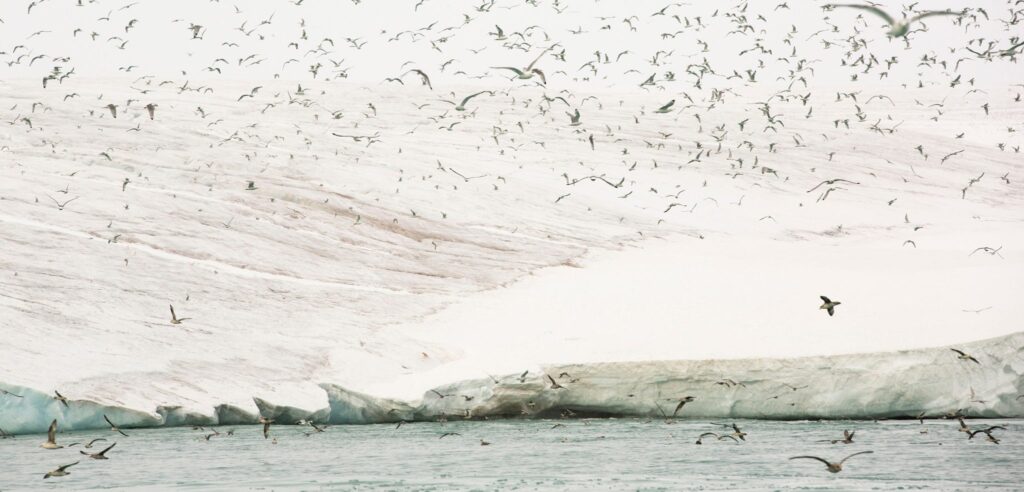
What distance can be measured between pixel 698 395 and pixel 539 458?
13.4 ft

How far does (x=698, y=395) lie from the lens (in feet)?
63.4

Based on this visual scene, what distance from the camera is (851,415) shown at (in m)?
19.0

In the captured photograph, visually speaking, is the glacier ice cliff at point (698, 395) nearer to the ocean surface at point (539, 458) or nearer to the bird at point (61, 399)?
the bird at point (61, 399)

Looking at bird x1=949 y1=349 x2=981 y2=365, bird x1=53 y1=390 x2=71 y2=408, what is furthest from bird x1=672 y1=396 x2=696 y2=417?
bird x1=53 y1=390 x2=71 y2=408

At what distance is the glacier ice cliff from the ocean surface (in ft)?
0.90

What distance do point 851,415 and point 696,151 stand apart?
1157 inches

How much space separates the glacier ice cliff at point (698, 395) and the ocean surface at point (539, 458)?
0.27 metres

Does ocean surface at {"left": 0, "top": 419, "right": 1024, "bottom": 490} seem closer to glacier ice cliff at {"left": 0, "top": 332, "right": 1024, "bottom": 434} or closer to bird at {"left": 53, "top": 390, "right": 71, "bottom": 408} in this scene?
glacier ice cliff at {"left": 0, "top": 332, "right": 1024, "bottom": 434}

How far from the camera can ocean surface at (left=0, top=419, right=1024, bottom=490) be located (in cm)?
1426

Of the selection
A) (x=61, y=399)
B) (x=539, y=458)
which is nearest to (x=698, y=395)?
(x=539, y=458)

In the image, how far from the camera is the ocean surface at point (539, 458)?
14258 millimetres

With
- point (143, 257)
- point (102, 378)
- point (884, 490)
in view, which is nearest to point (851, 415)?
point (884, 490)

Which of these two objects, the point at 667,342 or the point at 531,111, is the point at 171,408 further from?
the point at 531,111

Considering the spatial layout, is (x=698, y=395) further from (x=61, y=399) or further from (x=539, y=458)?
(x=61, y=399)
